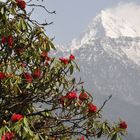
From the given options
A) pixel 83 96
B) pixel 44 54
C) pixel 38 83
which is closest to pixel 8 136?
pixel 38 83

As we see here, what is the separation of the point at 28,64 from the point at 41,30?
1216 millimetres

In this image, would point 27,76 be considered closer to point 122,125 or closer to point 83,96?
point 83,96

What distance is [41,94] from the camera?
1073 cm

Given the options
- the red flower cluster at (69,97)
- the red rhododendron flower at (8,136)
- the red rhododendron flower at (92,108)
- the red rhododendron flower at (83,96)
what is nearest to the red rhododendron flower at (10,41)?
the red flower cluster at (69,97)

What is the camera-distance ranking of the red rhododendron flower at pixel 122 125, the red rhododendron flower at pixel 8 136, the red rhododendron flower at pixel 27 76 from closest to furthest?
1. the red rhododendron flower at pixel 8 136
2. the red rhododendron flower at pixel 122 125
3. the red rhododendron flower at pixel 27 76

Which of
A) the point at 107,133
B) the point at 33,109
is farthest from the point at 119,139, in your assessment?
the point at 33,109

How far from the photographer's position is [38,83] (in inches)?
423

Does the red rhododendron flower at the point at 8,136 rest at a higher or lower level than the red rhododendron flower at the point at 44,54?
lower

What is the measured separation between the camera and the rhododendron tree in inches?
416

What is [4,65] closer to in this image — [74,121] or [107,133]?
[74,121]

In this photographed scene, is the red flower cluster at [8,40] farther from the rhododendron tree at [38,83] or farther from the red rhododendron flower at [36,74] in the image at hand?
the red rhododendron flower at [36,74]

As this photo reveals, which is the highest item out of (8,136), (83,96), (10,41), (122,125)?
(83,96)

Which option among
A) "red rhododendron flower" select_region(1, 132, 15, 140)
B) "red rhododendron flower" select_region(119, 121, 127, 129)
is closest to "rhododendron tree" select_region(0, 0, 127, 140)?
"red rhododendron flower" select_region(119, 121, 127, 129)

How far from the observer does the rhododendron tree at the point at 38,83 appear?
1055cm
